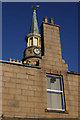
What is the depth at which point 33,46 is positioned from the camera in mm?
61469

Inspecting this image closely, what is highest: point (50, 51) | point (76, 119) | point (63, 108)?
point (50, 51)

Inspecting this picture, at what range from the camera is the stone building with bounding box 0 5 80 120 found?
9.95m

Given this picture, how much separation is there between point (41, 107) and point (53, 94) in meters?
1.35

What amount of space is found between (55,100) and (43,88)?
117cm

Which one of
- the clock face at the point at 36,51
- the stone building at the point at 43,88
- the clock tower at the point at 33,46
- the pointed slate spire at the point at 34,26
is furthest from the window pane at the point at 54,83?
the pointed slate spire at the point at 34,26

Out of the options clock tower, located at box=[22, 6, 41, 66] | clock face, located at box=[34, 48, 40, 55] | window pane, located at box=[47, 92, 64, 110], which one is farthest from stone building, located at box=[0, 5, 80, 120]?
clock face, located at box=[34, 48, 40, 55]

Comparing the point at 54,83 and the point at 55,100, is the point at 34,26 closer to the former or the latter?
the point at 54,83

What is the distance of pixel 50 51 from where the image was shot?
41.0 feet

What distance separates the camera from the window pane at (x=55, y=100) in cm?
1088

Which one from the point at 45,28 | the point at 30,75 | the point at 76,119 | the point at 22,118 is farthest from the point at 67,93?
the point at 45,28

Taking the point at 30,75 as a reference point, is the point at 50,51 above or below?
above

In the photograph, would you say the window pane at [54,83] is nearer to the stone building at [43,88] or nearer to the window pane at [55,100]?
the stone building at [43,88]

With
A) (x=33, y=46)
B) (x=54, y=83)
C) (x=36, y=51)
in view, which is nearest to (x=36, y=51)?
(x=36, y=51)

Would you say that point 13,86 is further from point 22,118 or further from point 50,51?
point 50,51
